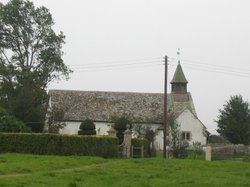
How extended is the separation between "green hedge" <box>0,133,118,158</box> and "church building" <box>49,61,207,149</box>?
21.6 meters

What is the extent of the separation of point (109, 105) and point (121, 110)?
1.85 metres

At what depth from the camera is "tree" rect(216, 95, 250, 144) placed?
199ft

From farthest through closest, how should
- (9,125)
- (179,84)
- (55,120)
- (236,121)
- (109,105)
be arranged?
1. (179,84)
2. (109,105)
3. (236,121)
4. (55,120)
5. (9,125)

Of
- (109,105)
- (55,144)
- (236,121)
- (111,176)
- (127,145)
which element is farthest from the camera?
(109,105)

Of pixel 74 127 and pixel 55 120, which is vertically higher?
pixel 55 120

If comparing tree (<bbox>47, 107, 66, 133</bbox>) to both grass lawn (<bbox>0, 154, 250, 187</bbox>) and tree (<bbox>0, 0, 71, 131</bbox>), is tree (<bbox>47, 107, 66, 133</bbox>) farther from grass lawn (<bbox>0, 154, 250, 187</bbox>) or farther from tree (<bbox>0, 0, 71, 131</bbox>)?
grass lawn (<bbox>0, 154, 250, 187</bbox>)

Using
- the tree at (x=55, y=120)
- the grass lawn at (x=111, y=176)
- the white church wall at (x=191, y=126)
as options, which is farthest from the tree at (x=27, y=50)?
the grass lawn at (x=111, y=176)

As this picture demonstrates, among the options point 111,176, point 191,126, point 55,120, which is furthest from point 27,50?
point 111,176

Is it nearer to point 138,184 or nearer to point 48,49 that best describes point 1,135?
point 138,184

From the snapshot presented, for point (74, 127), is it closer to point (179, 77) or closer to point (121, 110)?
point (121, 110)

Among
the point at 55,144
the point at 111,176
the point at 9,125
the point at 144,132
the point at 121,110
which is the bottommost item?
the point at 111,176

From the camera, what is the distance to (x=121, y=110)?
204 feet

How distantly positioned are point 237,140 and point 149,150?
2081 centimetres

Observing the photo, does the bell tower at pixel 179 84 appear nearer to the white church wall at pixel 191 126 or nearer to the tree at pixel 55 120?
the white church wall at pixel 191 126
